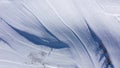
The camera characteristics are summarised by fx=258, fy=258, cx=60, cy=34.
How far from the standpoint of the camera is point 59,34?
2.72m

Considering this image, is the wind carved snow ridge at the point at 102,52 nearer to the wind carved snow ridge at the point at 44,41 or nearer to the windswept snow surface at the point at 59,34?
the windswept snow surface at the point at 59,34

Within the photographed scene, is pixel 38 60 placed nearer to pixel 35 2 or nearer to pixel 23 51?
pixel 23 51

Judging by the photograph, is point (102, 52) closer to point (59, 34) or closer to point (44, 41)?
point (59, 34)

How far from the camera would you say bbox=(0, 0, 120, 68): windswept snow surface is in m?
2.53

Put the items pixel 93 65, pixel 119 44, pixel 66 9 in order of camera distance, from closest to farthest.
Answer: pixel 93 65, pixel 119 44, pixel 66 9

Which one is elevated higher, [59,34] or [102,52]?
[59,34]

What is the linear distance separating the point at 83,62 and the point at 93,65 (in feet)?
0.33

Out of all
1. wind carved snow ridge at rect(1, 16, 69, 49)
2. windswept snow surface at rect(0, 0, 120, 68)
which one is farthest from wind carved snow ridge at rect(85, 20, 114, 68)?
wind carved snow ridge at rect(1, 16, 69, 49)

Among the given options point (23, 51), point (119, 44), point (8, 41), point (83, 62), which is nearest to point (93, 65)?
point (83, 62)

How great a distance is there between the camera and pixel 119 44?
2.71 meters

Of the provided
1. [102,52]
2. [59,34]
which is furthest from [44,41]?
[102,52]

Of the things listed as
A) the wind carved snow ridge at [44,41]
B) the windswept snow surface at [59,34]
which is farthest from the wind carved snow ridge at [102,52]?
the wind carved snow ridge at [44,41]

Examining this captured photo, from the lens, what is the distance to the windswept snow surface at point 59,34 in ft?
8.29

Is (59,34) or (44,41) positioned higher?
(59,34)
